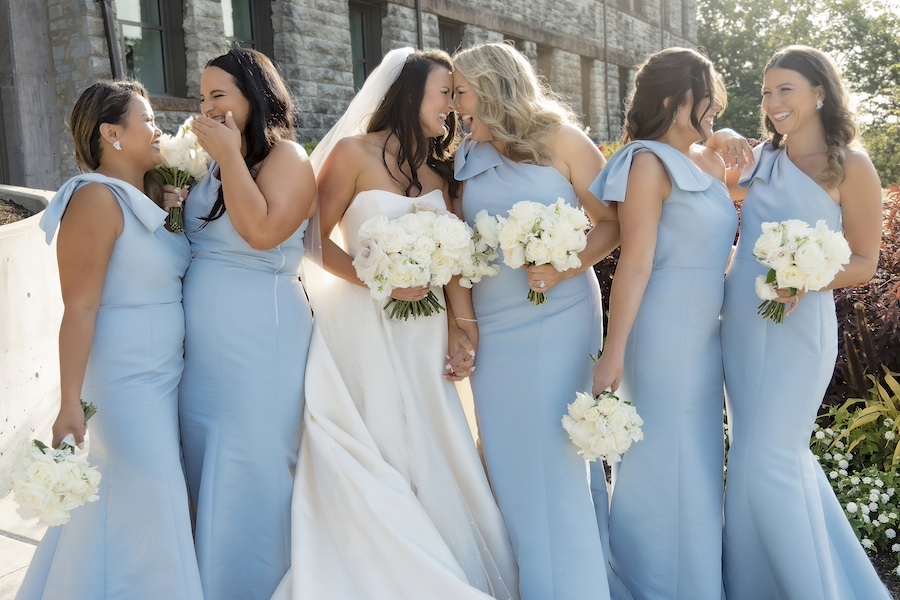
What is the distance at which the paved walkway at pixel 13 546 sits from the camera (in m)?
3.92

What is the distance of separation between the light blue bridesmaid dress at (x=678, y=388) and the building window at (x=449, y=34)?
1531 centimetres

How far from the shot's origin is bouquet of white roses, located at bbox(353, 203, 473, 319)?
10.8 ft

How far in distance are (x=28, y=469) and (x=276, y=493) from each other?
100 cm

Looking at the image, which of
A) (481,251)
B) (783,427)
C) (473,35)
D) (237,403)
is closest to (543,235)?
(481,251)

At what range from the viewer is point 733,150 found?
3.81m

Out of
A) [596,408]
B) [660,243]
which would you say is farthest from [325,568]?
[660,243]

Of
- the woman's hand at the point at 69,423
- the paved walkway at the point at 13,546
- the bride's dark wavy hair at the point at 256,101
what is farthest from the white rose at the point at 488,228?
the paved walkway at the point at 13,546

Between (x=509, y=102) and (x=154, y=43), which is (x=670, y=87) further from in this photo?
(x=154, y=43)

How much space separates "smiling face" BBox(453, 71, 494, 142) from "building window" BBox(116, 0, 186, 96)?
8.55 meters

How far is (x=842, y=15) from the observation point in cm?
4022

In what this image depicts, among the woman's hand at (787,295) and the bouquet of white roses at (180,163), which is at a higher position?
the bouquet of white roses at (180,163)

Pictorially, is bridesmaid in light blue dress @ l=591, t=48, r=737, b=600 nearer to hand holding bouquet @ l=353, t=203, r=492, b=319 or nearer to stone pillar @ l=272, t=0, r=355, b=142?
hand holding bouquet @ l=353, t=203, r=492, b=319

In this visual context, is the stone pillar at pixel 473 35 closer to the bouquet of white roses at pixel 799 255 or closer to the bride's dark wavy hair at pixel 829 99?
the bride's dark wavy hair at pixel 829 99

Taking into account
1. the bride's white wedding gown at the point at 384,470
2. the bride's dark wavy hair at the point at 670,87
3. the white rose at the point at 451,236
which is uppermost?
the bride's dark wavy hair at the point at 670,87
